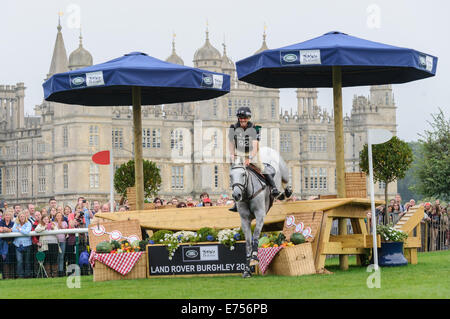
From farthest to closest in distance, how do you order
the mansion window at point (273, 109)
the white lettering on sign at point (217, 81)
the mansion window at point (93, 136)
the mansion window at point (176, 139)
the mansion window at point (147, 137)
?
the mansion window at point (273, 109), the mansion window at point (176, 139), the mansion window at point (147, 137), the mansion window at point (93, 136), the white lettering on sign at point (217, 81)

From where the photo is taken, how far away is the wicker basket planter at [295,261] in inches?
587

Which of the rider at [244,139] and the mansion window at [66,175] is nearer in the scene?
the rider at [244,139]

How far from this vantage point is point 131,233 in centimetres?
1647

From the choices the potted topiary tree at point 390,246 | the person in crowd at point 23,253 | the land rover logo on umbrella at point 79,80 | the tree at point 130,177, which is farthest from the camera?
the tree at point 130,177

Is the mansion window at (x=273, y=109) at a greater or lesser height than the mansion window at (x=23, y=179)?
greater

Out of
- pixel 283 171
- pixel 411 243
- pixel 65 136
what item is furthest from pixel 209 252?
pixel 65 136

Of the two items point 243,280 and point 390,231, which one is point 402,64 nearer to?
point 390,231

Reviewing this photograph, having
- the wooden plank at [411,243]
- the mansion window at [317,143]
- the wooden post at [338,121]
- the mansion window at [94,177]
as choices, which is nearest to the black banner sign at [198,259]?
the wooden post at [338,121]

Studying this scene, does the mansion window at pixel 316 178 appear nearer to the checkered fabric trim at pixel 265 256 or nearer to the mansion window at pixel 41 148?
the mansion window at pixel 41 148

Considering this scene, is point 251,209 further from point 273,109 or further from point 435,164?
point 273,109

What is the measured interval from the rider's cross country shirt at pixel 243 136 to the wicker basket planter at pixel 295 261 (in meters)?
1.68

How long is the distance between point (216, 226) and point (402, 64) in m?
3.93

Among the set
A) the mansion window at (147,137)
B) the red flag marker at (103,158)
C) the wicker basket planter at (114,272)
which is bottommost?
the wicker basket planter at (114,272)

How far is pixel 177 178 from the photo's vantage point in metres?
76.2
